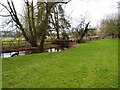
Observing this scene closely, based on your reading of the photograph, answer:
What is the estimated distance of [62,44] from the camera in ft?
108

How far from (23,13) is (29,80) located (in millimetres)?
17487

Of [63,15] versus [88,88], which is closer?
[88,88]

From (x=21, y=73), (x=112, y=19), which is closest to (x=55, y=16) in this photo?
(x=112, y=19)

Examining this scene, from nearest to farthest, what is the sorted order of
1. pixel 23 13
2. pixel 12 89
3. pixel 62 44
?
pixel 12 89, pixel 23 13, pixel 62 44

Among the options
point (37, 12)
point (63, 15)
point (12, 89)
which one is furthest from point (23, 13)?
point (12, 89)

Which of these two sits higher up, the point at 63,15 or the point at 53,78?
the point at 63,15

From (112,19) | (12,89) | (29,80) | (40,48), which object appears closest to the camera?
(12,89)

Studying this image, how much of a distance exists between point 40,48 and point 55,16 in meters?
15.5

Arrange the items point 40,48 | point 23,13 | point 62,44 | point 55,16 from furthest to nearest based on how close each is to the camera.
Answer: point 55,16
point 62,44
point 23,13
point 40,48

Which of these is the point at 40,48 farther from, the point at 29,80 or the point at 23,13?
the point at 29,80

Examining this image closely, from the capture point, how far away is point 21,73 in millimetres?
8641

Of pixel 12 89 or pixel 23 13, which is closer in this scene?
pixel 12 89

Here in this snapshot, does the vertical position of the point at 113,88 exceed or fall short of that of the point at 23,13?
it falls short

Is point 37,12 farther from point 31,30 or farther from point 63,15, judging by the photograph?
point 63,15
